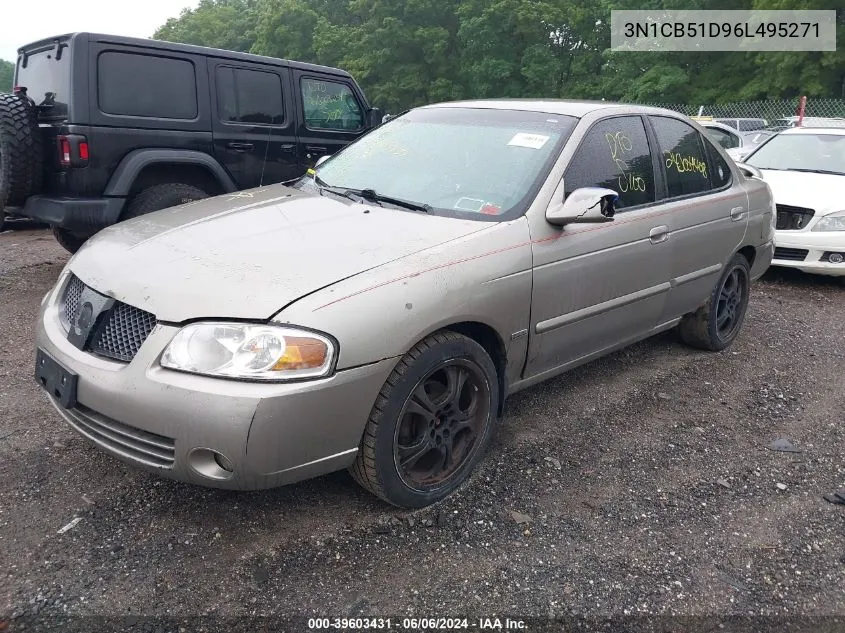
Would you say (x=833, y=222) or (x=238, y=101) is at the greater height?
→ (x=238, y=101)

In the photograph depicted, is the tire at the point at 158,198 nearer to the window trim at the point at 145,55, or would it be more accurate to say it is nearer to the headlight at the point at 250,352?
the window trim at the point at 145,55

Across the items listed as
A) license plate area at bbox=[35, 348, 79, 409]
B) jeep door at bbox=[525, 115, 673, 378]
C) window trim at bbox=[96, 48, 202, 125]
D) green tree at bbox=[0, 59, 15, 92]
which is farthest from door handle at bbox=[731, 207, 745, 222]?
green tree at bbox=[0, 59, 15, 92]

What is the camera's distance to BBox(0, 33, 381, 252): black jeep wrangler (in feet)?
17.0

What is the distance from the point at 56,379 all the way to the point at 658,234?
3013mm

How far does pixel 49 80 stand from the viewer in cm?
543

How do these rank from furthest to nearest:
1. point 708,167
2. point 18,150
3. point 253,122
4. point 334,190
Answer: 1. point 253,122
2. point 18,150
3. point 708,167
4. point 334,190

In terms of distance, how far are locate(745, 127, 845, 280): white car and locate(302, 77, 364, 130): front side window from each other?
4.28 m

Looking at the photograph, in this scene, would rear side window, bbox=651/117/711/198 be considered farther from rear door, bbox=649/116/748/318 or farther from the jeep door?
the jeep door

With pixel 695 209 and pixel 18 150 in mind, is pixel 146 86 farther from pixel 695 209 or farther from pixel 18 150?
pixel 695 209

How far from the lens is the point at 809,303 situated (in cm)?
627

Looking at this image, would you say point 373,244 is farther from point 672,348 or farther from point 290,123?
point 290,123

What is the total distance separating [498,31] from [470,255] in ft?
114

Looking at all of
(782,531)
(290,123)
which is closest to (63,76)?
(290,123)

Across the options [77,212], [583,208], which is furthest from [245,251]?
[77,212]
